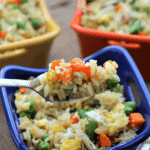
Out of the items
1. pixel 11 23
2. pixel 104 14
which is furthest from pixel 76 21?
pixel 11 23

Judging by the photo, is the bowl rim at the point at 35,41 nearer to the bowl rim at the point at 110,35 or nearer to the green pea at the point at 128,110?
the bowl rim at the point at 110,35

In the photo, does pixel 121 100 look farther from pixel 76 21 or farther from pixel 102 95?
pixel 76 21

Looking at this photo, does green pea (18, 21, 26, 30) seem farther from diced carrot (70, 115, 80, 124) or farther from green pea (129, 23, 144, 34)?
diced carrot (70, 115, 80, 124)

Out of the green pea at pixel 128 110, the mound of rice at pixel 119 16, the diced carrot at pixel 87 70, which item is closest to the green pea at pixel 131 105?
the green pea at pixel 128 110

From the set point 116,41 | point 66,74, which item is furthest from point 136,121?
point 116,41

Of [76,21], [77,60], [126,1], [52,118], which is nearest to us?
[77,60]

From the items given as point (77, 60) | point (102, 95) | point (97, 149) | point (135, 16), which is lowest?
point (97, 149)
